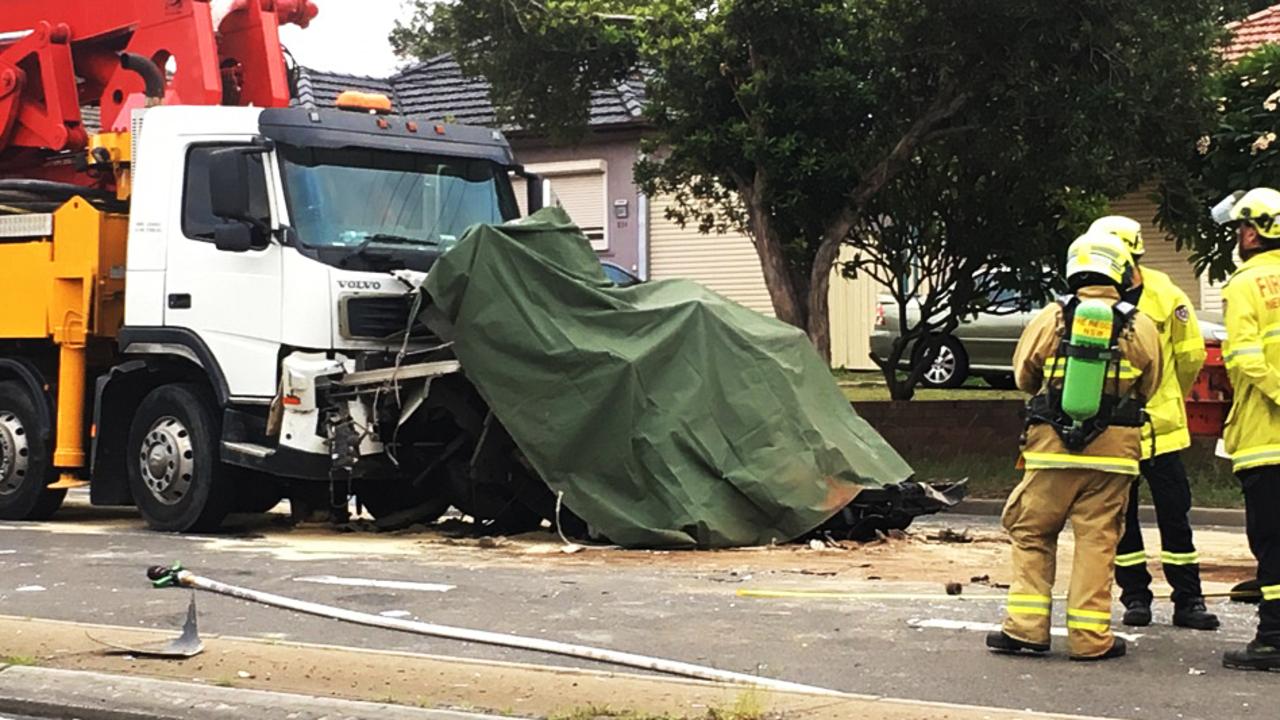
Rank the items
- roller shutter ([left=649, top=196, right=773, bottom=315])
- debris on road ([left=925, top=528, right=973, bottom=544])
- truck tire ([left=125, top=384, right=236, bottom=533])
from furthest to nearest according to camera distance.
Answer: roller shutter ([left=649, top=196, right=773, bottom=315]) → truck tire ([left=125, top=384, right=236, bottom=533]) → debris on road ([left=925, top=528, right=973, bottom=544])

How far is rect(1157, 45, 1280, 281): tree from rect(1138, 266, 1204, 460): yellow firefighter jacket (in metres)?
7.81

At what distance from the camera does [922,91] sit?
1645 cm

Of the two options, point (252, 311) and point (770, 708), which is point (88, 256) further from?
point (770, 708)

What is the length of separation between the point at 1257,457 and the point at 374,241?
639 cm

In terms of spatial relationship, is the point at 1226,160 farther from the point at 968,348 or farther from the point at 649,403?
the point at 968,348

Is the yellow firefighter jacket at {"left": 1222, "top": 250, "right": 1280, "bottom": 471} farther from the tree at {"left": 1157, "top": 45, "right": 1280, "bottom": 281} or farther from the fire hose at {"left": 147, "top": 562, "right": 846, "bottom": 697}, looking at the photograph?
the tree at {"left": 1157, "top": 45, "right": 1280, "bottom": 281}

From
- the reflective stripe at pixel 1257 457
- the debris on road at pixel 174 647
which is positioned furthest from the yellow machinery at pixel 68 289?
the reflective stripe at pixel 1257 457

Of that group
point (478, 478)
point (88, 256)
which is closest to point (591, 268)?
point (478, 478)

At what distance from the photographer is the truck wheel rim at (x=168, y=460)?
1225 centimetres

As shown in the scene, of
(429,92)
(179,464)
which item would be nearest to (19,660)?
(179,464)

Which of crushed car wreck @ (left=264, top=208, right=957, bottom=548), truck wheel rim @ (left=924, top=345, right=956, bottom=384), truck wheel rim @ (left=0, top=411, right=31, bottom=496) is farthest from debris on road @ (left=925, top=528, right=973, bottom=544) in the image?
truck wheel rim @ (left=924, top=345, right=956, bottom=384)

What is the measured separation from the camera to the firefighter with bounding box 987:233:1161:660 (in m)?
7.22

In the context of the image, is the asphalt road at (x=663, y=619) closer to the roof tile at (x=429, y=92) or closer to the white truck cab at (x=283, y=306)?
the white truck cab at (x=283, y=306)

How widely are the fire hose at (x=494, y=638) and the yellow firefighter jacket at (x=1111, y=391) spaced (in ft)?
4.55
